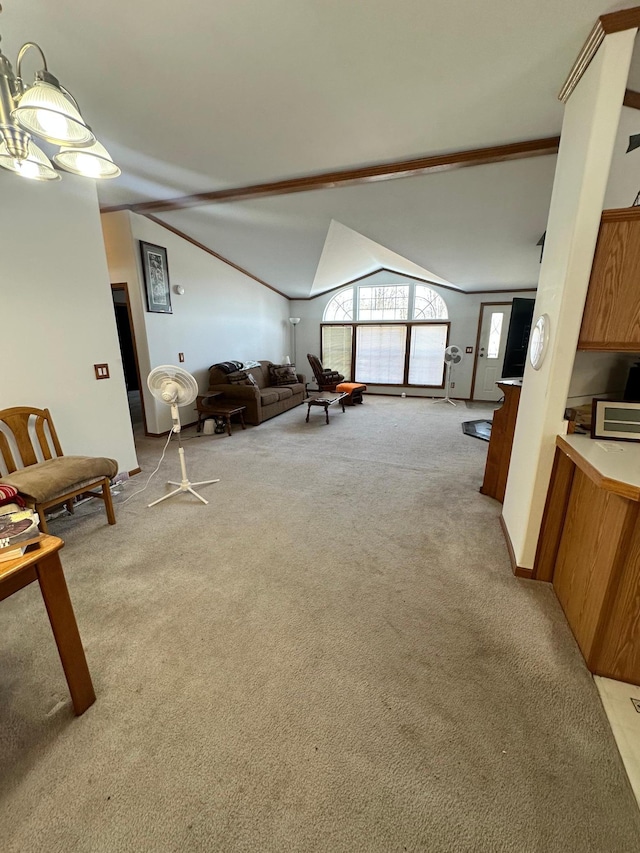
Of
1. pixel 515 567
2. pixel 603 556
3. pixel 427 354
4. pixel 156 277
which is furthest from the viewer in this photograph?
pixel 427 354

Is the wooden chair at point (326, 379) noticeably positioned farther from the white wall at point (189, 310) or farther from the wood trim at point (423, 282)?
the wood trim at point (423, 282)

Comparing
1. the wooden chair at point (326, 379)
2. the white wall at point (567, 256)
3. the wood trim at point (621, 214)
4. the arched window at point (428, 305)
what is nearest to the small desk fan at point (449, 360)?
the arched window at point (428, 305)

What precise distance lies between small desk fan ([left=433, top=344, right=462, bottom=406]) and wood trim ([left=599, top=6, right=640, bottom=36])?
219 inches

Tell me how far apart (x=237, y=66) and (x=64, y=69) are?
1.02 metres

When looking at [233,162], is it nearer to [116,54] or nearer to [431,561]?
[116,54]

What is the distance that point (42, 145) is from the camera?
8.69 ft

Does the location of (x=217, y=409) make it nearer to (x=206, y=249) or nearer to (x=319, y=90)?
(x=206, y=249)

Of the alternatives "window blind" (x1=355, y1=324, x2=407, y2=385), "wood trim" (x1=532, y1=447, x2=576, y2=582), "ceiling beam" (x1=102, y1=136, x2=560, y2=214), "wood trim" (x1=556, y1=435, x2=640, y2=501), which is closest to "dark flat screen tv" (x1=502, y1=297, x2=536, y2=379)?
"ceiling beam" (x1=102, y1=136, x2=560, y2=214)

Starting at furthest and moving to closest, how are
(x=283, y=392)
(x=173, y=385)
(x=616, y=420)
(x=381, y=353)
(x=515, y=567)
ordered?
(x=381, y=353), (x=283, y=392), (x=173, y=385), (x=515, y=567), (x=616, y=420)

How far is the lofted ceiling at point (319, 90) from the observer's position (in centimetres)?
160

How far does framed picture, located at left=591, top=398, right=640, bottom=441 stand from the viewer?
1.70 m

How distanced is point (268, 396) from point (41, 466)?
350cm

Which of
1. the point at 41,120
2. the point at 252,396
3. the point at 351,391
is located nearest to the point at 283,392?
the point at 252,396

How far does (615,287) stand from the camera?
61.6 inches
